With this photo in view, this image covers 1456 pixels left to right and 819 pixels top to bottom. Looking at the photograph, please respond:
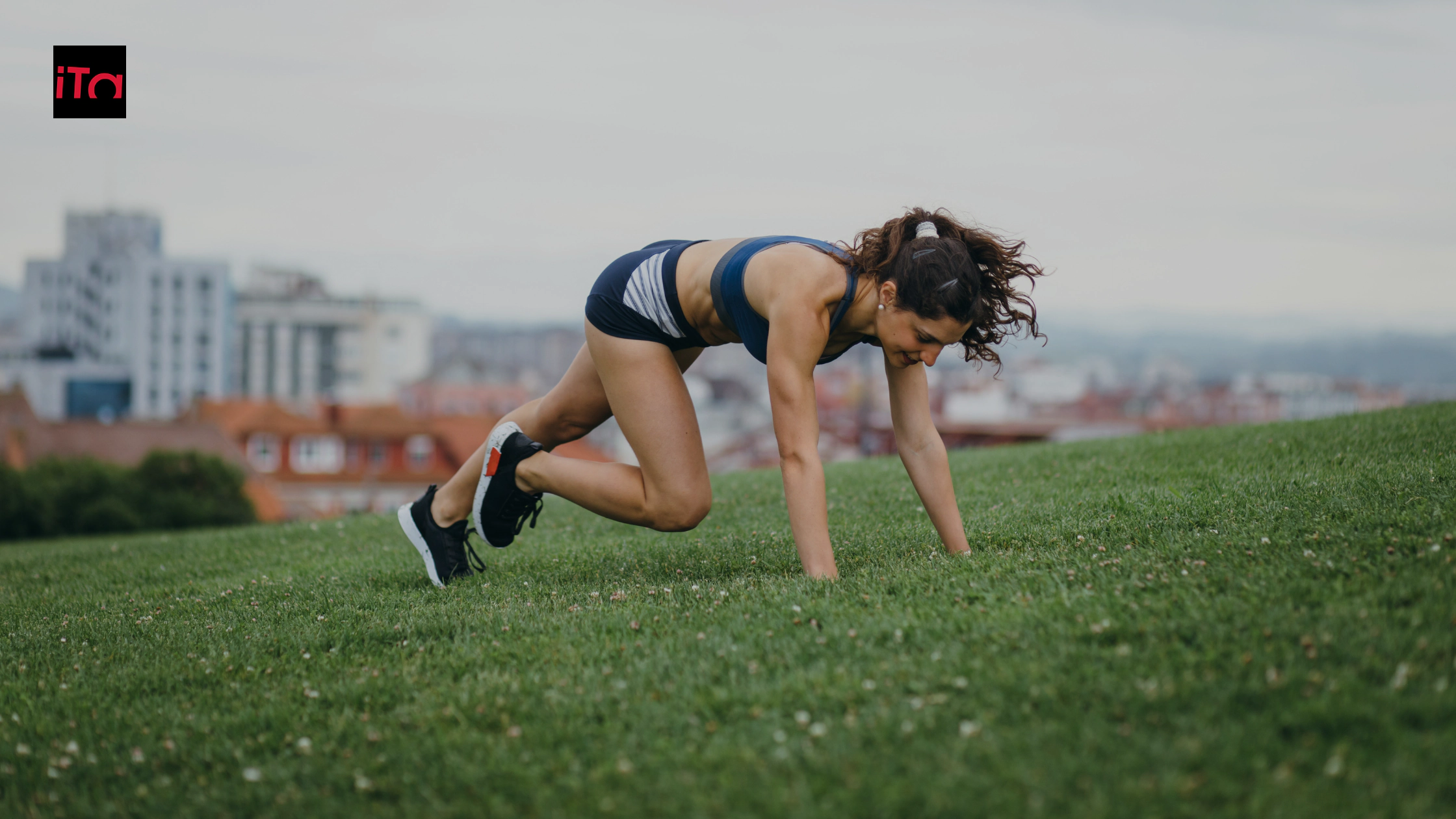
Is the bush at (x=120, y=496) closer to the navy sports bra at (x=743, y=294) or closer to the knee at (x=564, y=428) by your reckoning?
the knee at (x=564, y=428)

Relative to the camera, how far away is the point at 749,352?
4.25 metres

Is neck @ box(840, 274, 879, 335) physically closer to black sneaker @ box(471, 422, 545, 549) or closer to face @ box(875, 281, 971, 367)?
face @ box(875, 281, 971, 367)

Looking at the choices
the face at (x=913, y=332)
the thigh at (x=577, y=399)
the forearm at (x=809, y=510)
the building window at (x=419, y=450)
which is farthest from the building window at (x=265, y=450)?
the face at (x=913, y=332)

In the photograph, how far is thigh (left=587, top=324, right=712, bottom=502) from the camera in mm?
4766

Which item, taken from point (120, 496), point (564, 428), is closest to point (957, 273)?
point (564, 428)

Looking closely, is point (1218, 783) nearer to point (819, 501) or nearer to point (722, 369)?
point (819, 501)

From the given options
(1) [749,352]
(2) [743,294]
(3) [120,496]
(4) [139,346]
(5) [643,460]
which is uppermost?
(2) [743,294]

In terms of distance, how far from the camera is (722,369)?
15812 centimetres

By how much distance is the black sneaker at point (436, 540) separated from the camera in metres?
5.50

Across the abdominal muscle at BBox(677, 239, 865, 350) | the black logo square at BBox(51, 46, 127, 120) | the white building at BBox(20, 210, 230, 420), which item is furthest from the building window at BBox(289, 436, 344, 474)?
the white building at BBox(20, 210, 230, 420)

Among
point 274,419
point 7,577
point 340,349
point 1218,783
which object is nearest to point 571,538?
point 7,577

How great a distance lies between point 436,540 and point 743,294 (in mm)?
2258

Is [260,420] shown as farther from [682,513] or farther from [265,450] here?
[682,513]

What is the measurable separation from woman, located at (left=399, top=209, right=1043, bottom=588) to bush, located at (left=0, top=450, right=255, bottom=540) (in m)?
30.5
